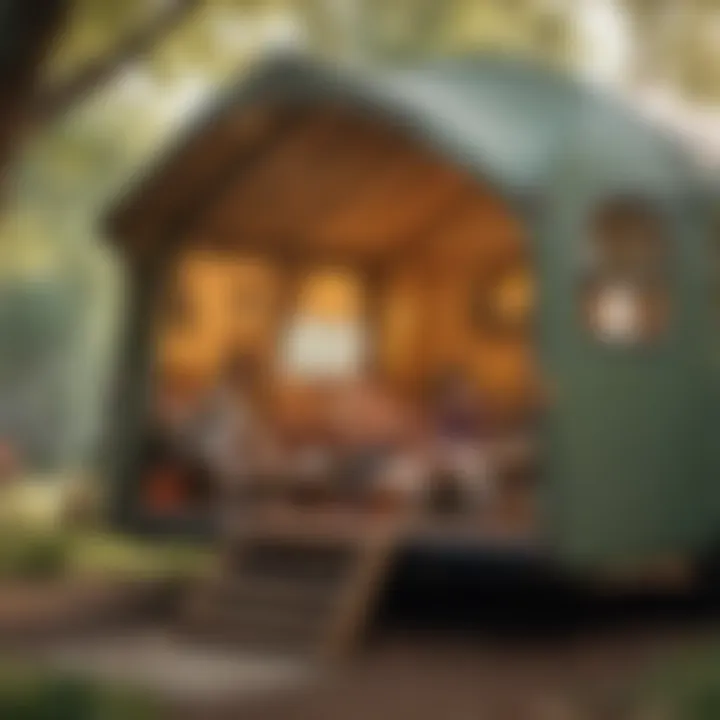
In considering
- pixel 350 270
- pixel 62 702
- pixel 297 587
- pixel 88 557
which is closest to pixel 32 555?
pixel 88 557

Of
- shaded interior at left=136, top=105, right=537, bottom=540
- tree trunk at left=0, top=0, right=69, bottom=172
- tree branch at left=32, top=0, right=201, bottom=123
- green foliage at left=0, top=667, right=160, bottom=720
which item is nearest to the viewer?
tree trunk at left=0, top=0, right=69, bottom=172

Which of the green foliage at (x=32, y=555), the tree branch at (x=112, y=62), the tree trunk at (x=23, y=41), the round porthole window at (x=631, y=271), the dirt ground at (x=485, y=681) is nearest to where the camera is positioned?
the tree trunk at (x=23, y=41)

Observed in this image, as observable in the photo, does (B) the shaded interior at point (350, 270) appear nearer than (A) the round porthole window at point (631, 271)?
No

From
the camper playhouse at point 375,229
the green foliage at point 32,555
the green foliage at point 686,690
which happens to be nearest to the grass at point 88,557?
the green foliage at point 32,555

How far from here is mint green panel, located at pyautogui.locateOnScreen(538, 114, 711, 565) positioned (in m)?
8.16

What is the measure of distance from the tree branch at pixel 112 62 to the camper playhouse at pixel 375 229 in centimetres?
95

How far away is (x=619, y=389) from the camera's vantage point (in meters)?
8.44

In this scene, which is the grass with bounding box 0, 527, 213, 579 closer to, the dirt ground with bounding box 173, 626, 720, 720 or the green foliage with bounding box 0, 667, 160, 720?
the dirt ground with bounding box 173, 626, 720, 720

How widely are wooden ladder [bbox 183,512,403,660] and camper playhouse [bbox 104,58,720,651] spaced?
15 millimetres

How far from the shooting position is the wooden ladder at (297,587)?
8.16 metres

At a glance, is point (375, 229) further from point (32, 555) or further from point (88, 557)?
point (32, 555)

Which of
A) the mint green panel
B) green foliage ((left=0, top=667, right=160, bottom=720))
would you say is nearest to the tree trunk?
green foliage ((left=0, top=667, right=160, bottom=720))

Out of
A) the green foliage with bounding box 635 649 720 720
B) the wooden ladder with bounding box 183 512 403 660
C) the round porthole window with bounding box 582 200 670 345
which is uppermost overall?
the round porthole window with bounding box 582 200 670 345

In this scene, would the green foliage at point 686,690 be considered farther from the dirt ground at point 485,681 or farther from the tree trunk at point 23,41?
the tree trunk at point 23,41
